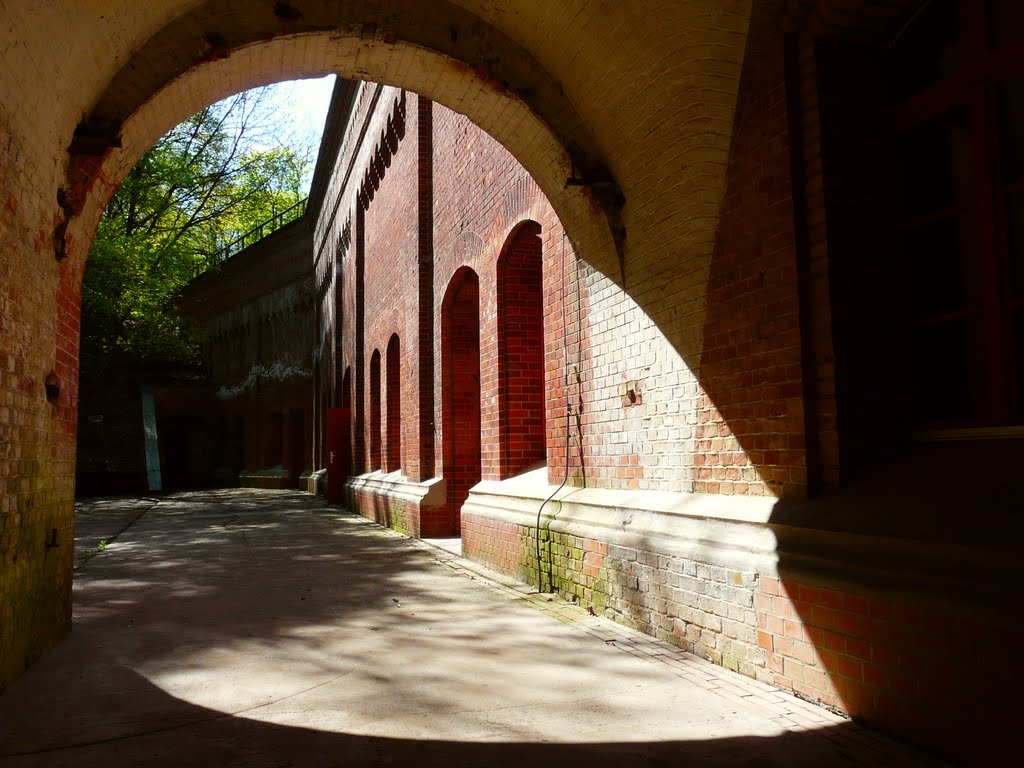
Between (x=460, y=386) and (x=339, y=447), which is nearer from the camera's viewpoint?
(x=460, y=386)

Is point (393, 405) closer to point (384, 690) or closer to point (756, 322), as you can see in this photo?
point (384, 690)

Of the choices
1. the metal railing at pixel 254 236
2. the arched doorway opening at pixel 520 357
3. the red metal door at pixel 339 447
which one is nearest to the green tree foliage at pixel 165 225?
the metal railing at pixel 254 236

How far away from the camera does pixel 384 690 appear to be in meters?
3.79

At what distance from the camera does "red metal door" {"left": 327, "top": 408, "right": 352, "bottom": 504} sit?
57.5 ft

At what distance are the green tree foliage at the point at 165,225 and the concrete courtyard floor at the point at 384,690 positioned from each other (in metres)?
15.5

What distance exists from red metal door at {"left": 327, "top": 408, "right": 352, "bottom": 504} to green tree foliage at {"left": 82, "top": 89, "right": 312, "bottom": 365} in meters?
7.53

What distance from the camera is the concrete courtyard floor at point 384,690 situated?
9.66ft

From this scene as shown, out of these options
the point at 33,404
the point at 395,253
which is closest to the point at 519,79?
the point at 33,404

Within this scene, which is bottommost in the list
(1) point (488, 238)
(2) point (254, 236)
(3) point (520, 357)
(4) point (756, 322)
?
(4) point (756, 322)

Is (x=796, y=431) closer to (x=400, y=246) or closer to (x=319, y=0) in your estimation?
(x=319, y=0)

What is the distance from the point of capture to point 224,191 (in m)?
26.7

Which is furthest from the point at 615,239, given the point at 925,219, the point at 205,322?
the point at 205,322

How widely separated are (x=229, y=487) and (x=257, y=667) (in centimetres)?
2563

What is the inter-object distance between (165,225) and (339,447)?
544 inches
